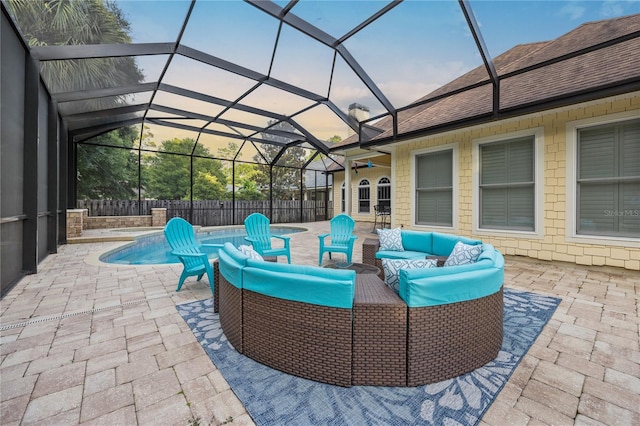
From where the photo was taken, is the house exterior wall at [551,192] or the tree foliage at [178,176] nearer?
the house exterior wall at [551,192]

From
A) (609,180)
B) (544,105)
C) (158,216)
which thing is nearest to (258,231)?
(544,105)

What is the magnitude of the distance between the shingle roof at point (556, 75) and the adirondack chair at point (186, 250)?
5334mm

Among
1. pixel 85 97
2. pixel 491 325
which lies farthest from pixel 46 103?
pixel 491 325

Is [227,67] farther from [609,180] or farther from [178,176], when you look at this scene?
[178,176]

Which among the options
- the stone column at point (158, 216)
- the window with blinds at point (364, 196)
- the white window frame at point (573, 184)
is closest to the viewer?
the white window frame at point (573, 184)

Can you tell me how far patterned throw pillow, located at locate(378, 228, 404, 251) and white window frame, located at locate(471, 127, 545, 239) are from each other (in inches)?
98.9

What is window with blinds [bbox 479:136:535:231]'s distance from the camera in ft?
17.2

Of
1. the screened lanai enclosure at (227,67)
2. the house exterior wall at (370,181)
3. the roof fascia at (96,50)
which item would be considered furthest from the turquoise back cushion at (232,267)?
the house exterior wall at (370,181)

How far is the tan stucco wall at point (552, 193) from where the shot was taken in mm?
4297

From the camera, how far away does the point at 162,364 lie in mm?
2016

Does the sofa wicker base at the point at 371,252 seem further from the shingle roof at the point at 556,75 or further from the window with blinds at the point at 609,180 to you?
the window with blinds at the point at 609,180

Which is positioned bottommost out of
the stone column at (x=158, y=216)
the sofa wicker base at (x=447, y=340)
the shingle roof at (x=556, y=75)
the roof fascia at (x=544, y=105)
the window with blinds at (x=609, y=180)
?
the sofa wicker base at (x=447, y=340)

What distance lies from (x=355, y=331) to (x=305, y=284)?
0.46 meters

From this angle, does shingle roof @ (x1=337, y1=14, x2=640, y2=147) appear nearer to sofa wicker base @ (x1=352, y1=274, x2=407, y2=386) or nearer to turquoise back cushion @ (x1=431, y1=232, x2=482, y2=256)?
turquoise back cushion @ (x1=431, y1=232, x2=482, y2=256)
